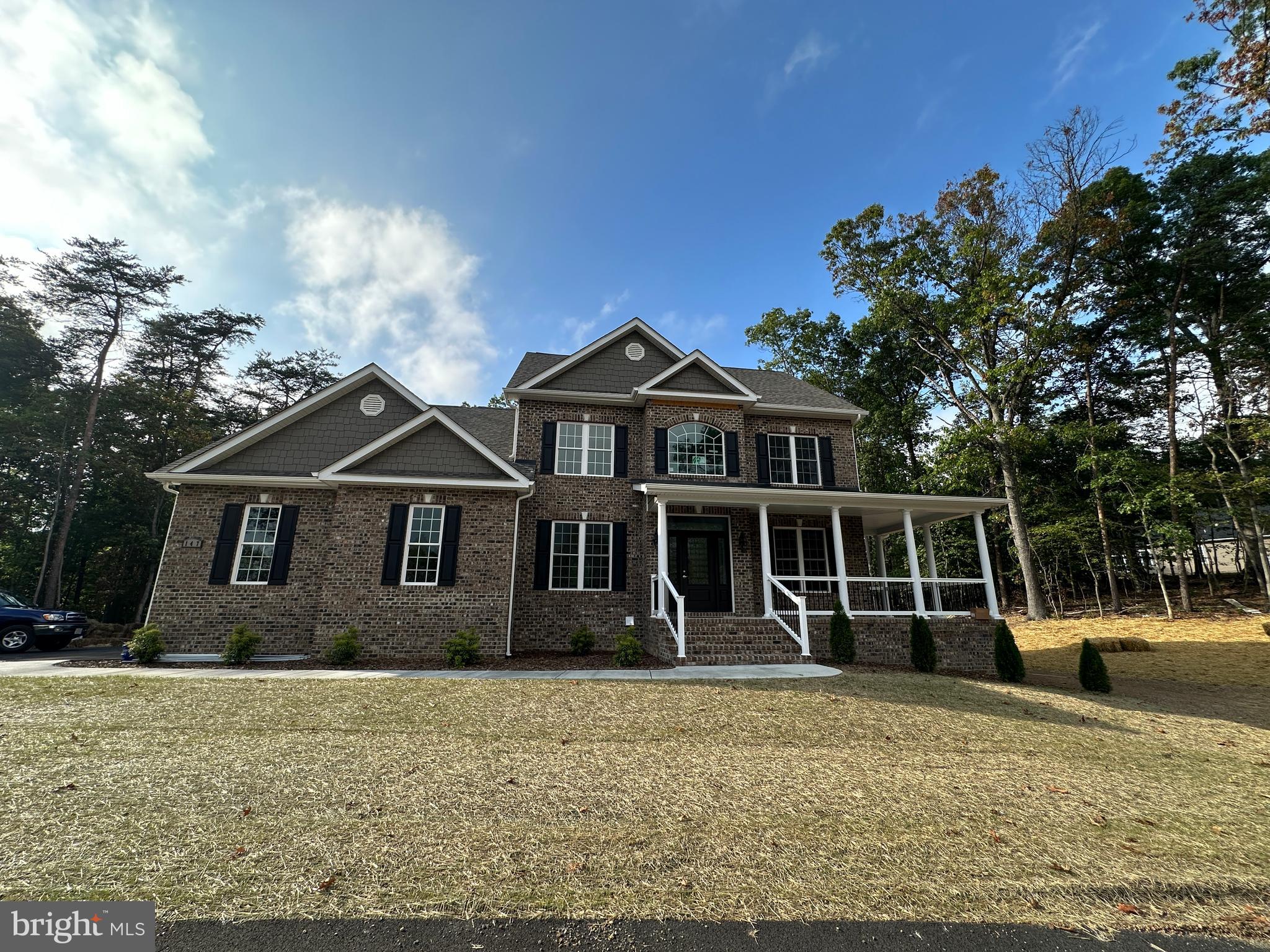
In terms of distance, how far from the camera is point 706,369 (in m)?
15.0

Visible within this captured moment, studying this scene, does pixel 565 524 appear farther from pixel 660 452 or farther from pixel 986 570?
pixel 986 570

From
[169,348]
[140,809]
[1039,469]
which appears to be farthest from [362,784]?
[169,348]

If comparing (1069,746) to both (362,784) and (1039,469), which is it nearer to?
(362,784)

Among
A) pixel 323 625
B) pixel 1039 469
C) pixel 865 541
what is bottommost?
pixel 323 625

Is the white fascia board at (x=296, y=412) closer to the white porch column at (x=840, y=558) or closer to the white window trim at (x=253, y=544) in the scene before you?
the white window trim at (x=253, y=544)

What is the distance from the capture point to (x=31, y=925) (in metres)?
2.69

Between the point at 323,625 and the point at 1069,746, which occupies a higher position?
the point at 323,625

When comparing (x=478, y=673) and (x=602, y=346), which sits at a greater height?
(x=602, y=346)

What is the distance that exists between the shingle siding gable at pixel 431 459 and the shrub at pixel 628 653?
16.1 feet

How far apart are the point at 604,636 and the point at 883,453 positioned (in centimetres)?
2191

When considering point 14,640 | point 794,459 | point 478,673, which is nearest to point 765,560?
point 794,459

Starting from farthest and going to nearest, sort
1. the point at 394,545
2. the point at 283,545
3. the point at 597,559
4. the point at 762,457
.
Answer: the point at 762,457, the point at 597,559, the point at 283,545, the point at 394,545

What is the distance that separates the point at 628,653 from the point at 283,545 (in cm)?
875

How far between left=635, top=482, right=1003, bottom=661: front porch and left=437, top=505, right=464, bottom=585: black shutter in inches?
179
